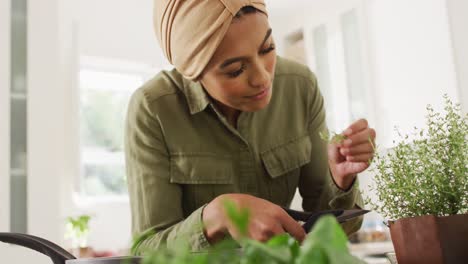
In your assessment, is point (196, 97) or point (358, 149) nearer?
point (358, 149)

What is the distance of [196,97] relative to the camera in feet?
3.91

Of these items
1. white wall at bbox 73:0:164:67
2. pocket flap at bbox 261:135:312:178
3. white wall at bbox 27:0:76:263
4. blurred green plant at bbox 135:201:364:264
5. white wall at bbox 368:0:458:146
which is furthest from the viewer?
white wall at bbox 73:0:164:67

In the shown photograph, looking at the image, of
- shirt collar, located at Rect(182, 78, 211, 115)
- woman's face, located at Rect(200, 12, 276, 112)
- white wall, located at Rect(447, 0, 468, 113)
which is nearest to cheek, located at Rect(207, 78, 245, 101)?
woman's face, located at Rect(200, 12, 276, 112)

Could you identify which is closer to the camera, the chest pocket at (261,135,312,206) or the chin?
the chin

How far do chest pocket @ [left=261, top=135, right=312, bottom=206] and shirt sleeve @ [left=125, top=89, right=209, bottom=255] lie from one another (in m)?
0.22

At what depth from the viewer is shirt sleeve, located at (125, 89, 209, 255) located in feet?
3.51

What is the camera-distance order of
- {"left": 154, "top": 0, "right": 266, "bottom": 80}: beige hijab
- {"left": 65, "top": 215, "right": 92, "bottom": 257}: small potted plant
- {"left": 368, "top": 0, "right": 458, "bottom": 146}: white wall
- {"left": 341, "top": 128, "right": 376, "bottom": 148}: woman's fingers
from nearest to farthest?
1. {"left": 341, "top": 128, "right": 376, "bottom": 148}: woman's fingers
2. {"left": 154, "top": 0, "right": 266, "bottom": 80}: beige hijab
3. {"left": 368, "top": 0, "right": 458, "bottom": 146}: white wall
4. {"left": 65, "top": 215, "right": 92, "bottom": 257}: small potted plant

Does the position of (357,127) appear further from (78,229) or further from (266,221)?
(78,229)

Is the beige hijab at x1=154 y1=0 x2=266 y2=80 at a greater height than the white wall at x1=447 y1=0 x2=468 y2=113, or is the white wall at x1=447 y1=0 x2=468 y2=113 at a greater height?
the white wall at x1=447 y1=0 x2=468 y2=113

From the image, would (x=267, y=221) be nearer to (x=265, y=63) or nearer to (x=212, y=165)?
(x=265, y=63)

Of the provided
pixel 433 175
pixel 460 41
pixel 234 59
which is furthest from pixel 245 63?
pixel 460 41

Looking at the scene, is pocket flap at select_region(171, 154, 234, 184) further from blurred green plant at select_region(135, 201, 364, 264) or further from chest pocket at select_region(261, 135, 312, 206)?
blurred green plant at select_region(135, 201, 364, 264)

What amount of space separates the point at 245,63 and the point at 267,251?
0.77 m

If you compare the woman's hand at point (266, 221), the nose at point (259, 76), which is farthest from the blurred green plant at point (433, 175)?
the nose at point (259, 76)
